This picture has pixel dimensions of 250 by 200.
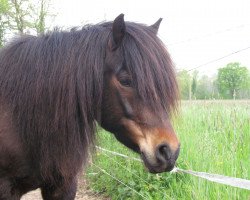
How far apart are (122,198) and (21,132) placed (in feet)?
7.18

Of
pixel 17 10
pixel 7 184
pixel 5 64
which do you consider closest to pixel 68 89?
pixel 5 64

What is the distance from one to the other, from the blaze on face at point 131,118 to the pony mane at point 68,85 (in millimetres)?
48

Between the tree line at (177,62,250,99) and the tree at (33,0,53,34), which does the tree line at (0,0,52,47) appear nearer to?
the tree at (33,0,53,34)

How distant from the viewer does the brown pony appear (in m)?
2.16

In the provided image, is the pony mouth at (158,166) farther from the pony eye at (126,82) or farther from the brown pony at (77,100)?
the pony eye at (126,82)

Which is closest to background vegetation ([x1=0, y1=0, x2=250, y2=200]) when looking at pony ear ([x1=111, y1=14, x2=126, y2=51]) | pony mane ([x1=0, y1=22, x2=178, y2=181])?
pony mane ([x1=0, y1=22, x2=178, y2=181])

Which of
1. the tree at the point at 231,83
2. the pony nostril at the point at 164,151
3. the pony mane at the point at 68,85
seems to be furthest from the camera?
the tree at the point at 231,83

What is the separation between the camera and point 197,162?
350 cm

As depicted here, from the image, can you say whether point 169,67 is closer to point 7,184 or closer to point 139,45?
point 139,45

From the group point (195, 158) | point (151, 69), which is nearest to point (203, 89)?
point (195, 158)

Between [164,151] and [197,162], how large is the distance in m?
1.62

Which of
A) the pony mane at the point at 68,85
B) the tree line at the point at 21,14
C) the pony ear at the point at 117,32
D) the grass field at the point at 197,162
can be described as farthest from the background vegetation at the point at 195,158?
the tree line at the point at 21,14

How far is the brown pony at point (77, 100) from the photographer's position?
85.1 inches

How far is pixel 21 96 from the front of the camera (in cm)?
257
